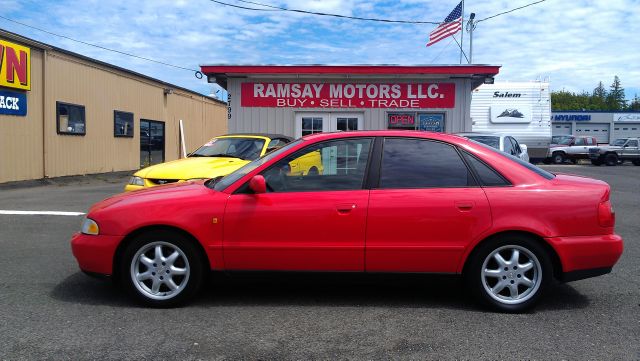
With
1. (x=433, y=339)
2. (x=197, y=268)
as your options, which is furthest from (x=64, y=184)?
(x=433, y=339)

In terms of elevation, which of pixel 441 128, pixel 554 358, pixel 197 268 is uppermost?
pixel 441 128

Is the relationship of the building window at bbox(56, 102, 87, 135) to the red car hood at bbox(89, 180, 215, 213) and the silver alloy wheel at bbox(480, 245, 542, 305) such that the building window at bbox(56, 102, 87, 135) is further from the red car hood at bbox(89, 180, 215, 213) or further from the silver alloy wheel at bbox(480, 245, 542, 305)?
the silver alloy wheel at bbox(480, 245, 542, 305)

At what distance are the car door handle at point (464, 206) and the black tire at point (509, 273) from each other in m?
0.32

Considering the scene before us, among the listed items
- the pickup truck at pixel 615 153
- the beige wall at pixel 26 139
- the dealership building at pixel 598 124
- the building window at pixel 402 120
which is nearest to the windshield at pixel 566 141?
the pickup truck at pixel 615 153

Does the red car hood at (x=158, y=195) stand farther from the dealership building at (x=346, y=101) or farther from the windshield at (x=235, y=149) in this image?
the dealership building at (x=346, y=101)

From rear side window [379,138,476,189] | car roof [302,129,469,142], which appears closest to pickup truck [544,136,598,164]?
car roof [302,129,469,142]

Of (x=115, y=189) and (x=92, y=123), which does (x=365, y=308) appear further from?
(x=92, y=123)

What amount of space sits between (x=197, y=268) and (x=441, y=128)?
9.89 metres

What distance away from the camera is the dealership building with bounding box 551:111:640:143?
5041cm

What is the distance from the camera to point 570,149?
2914cm

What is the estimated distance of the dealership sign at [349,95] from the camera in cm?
1277

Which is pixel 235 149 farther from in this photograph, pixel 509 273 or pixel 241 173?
pixel 509 273

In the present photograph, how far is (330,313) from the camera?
4145 millimetres

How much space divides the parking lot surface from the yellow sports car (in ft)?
6.99
